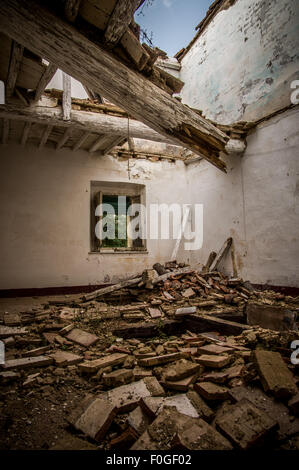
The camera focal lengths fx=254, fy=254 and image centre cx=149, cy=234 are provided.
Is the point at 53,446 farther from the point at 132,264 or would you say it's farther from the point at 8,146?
the point at 8,146

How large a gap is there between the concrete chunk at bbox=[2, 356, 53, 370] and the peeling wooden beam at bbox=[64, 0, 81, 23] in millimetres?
3156

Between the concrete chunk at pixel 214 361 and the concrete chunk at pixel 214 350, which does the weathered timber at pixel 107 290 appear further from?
the concrete chunk at pixel 214 361

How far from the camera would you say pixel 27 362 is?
8.46 feet

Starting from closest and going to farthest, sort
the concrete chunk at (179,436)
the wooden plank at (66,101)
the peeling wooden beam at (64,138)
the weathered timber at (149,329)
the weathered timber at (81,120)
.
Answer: the concrete chunk at (179,436) < the weathered timber at (149,329) < the weathered timber at (81,120) < the wooden plank at (66,101) < the peeling wooden beam at (64,138)

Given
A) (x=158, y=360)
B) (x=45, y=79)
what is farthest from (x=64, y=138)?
(x=158, y=360)

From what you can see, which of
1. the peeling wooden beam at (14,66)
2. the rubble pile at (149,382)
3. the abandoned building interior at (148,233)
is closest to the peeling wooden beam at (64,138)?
the abandoned building interior at (148,233)

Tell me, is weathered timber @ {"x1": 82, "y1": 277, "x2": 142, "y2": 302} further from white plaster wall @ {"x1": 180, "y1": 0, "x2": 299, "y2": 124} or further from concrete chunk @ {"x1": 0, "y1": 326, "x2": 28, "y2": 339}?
white plaster wall @ {"x1": 180, "y1": 0, "x2": 299, "y2": 124}

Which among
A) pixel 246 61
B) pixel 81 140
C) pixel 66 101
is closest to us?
pixel 66 101

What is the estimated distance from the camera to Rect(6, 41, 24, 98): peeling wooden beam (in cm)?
322

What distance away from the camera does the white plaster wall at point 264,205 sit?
5184 mm

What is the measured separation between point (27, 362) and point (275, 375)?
7.60 ft

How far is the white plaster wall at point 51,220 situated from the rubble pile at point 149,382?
2292mm

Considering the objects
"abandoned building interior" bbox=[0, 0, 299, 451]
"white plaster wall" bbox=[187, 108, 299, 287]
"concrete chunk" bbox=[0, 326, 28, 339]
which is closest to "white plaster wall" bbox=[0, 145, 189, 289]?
"abandoned building interior" bbox=[0, 0, 299, 451]

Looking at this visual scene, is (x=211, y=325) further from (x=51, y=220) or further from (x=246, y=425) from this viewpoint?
(x=51, y=220)
